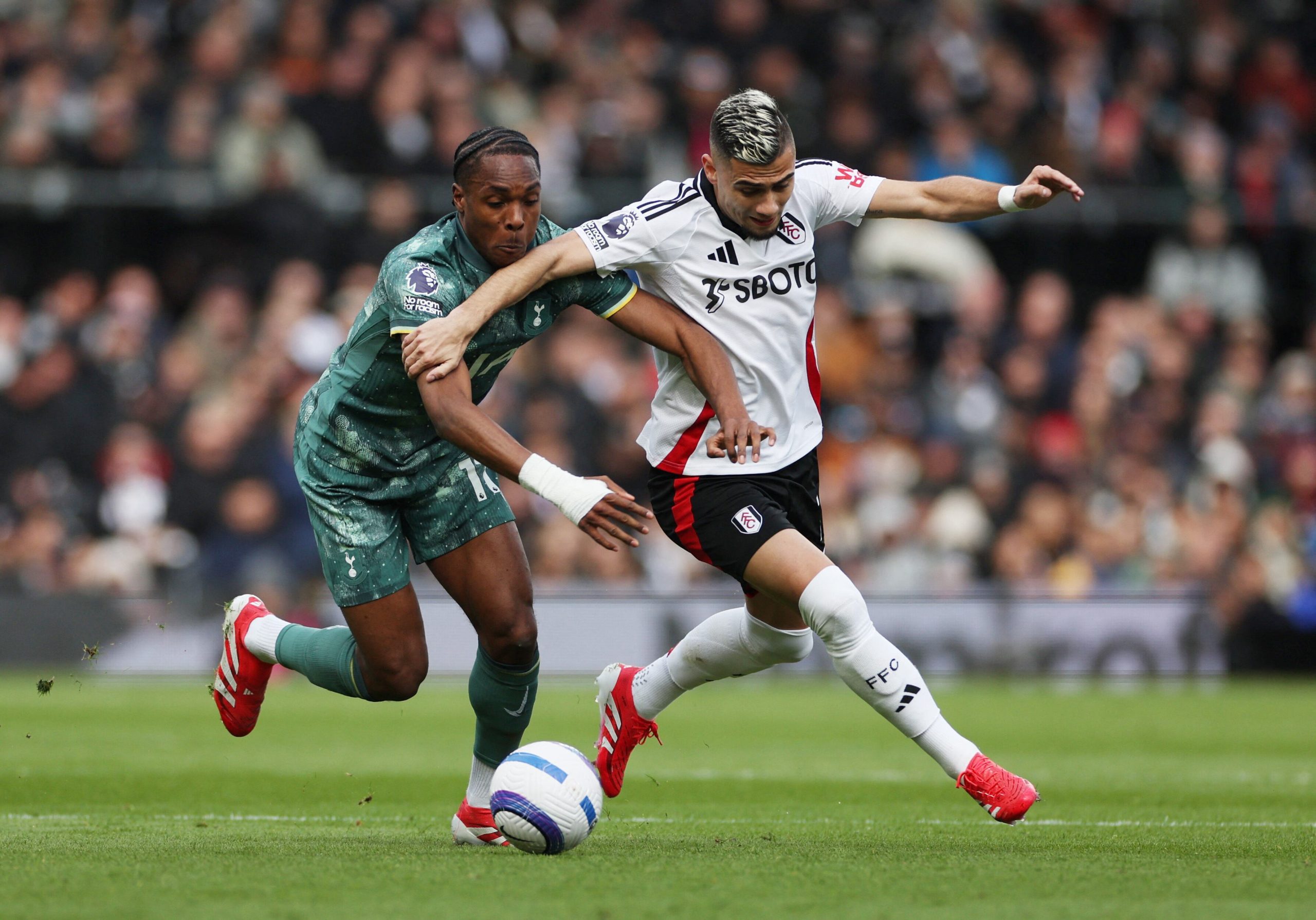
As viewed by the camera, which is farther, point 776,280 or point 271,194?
point 271,194

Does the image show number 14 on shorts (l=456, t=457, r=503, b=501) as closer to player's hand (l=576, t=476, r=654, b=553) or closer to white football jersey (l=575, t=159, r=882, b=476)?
white football jersey (l=575, t=159, r=882, b=476)

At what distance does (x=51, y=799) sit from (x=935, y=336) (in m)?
10.8

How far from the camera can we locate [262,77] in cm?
1602

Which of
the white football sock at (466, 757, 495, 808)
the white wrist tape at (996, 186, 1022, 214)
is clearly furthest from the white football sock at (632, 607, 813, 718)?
the white wrist tape at (996, 186, 1022, 214)

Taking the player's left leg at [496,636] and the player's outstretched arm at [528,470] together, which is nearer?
the player's outstretched arm at [528,470]

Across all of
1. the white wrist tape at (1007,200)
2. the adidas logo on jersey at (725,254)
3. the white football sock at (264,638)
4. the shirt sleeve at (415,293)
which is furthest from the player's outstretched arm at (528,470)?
the white wrist tape at (1007,200)

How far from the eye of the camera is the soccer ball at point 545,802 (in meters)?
5.52

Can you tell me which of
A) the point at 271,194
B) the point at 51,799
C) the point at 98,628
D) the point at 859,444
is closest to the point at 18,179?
the point at 271,194

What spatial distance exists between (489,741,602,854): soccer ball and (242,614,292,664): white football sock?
54.4 inches

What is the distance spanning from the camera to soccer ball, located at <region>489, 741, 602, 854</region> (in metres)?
5.52

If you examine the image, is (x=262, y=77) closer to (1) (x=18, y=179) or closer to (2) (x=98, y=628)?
(1) (x=18, y=179)

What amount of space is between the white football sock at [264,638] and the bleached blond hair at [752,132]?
2.43 metres

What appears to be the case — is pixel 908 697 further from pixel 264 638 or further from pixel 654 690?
pixel 264 638

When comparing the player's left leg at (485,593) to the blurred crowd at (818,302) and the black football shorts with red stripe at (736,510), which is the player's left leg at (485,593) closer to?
the black football shorts with red stripe at (736,510)
